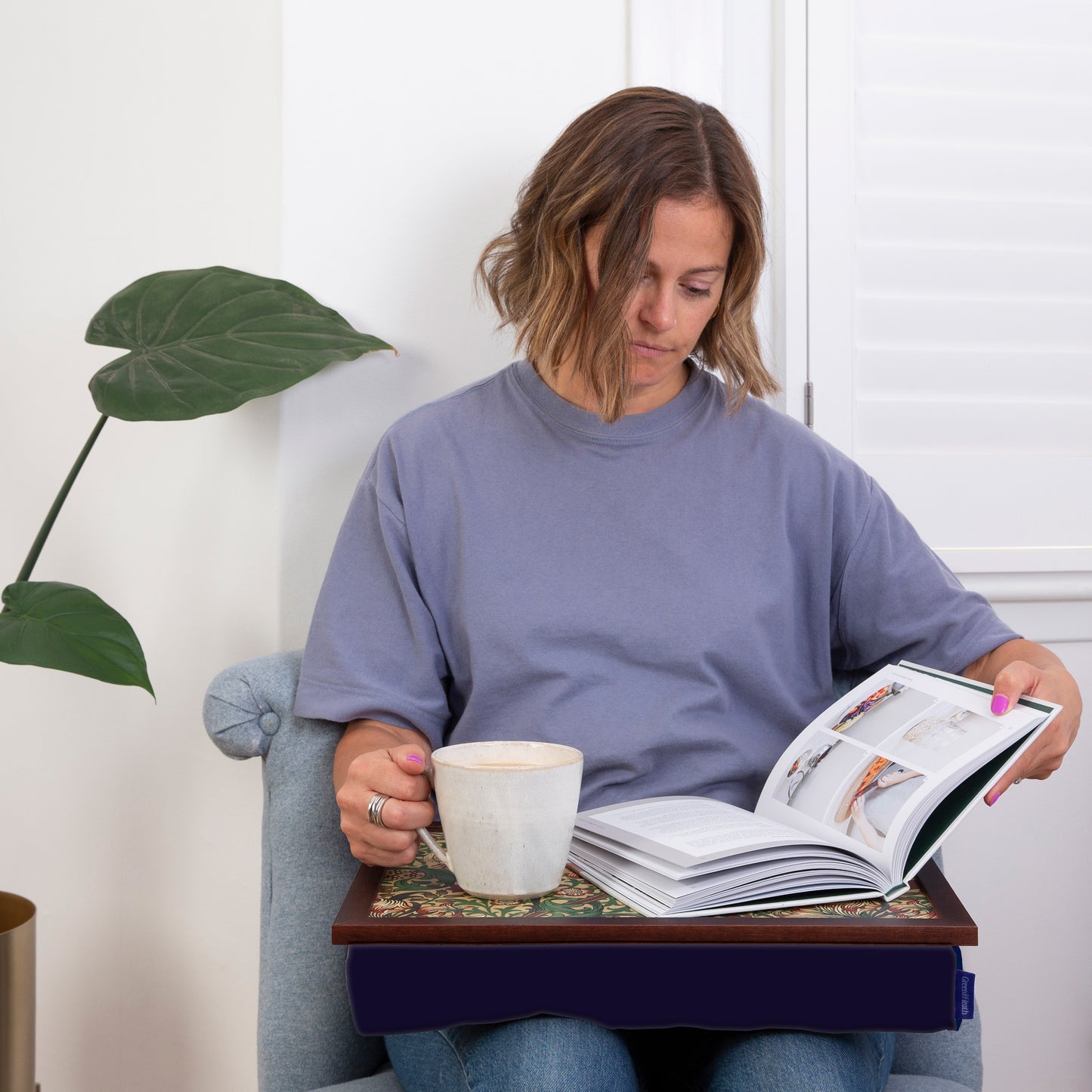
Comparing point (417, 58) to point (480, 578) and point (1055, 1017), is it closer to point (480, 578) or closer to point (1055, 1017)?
point (480, 578)

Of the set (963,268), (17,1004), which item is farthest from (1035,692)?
(17,1004)

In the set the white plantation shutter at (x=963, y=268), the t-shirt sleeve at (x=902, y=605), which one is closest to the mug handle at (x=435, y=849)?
the t-shirt sleeve at (x=902, y=605)

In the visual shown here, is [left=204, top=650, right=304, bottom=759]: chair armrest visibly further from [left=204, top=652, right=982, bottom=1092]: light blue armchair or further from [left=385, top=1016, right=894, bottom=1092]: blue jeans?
[left=385, top=1016, right=894, bottom=1092]: blue jeans

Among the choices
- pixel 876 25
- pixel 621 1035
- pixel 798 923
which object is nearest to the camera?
pixel 798 923

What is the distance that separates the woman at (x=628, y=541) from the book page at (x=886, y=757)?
10cm

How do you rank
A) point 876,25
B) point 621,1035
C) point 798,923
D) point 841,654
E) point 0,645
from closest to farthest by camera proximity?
1. point 798,923
2. point 621,1035
3. point 0,645
4. point 841,654
5. point 876,25

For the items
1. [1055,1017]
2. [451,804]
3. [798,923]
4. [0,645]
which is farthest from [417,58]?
[1055,1017]

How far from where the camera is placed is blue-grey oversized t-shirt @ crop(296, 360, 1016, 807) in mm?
964

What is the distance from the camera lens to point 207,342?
3.39 ft

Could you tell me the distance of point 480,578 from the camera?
98 cm

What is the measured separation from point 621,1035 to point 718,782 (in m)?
0.26

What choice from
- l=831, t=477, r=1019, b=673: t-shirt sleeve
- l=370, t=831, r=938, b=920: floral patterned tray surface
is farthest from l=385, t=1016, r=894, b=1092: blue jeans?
l=831, t=477, r=1019, b=673: t-shirt sleeve

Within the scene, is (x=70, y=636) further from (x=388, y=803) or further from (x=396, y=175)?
(x=396, y=175)

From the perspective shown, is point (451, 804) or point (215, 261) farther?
point (215, 261)
